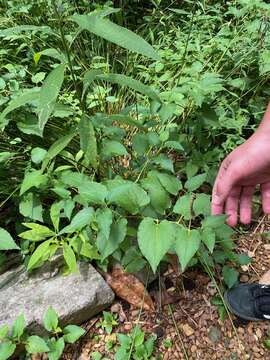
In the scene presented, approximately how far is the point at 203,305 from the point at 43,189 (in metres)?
0.71

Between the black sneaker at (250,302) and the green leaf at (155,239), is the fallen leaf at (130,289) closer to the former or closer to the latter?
the black sneaker at (250,302)

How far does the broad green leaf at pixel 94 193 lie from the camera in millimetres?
1127

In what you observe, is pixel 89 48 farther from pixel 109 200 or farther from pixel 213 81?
pixel 109 200

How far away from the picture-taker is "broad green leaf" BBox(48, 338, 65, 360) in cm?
130

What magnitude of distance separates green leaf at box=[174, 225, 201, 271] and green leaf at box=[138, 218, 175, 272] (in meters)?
0.03

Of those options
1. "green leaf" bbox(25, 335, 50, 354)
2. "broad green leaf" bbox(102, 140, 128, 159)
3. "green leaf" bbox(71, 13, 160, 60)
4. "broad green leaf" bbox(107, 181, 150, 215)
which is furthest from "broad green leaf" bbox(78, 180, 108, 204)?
"green leaf" bbox(25, 335, 50, 354)

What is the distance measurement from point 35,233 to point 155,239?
1.72ft

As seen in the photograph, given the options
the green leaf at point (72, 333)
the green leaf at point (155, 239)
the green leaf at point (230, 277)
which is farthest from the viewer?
the green leaf at point (230, 277)

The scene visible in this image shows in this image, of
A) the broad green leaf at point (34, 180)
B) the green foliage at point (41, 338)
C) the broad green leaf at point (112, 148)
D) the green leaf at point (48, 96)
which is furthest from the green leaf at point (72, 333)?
the green leaf at point (48, 96)

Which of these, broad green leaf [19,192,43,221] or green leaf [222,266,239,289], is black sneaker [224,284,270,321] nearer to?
green leaf [222,266,239,289]

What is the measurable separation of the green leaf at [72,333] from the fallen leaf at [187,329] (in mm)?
348

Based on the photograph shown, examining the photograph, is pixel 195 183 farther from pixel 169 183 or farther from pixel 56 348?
pixel 56 348

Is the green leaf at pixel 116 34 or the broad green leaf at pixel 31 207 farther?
the broad green leaf at pixel 31 207

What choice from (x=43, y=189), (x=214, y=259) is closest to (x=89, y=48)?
(x=43, y=189)
